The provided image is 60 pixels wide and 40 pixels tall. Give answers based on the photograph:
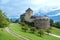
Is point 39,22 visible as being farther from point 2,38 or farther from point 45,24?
point 2,38

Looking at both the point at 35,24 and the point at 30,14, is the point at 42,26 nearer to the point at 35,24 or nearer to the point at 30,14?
the point at 35,24

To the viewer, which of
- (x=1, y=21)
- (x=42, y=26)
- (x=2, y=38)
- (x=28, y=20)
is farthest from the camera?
(x=28, y=20)

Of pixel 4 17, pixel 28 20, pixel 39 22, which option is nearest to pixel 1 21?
pixel 4 17

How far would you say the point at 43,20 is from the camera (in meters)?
100

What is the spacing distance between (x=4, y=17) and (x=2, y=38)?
21.9 feet

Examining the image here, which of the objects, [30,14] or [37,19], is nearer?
[37,19]

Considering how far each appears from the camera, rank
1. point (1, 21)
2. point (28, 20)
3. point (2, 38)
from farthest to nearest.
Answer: point (28, 20), point (1, 21), point (2, 38)

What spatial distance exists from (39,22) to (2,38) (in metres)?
62.1

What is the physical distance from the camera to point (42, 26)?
99.9 metres

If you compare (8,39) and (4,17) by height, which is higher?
(4,17)

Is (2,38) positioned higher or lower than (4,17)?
lower

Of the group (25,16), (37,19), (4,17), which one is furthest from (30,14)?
(4,17)

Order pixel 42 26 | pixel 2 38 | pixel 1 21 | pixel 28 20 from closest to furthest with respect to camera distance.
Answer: pixel 2 38, pixel 1 21, pixel 42 26, pixel 28 20

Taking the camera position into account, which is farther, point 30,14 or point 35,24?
point 30,14
